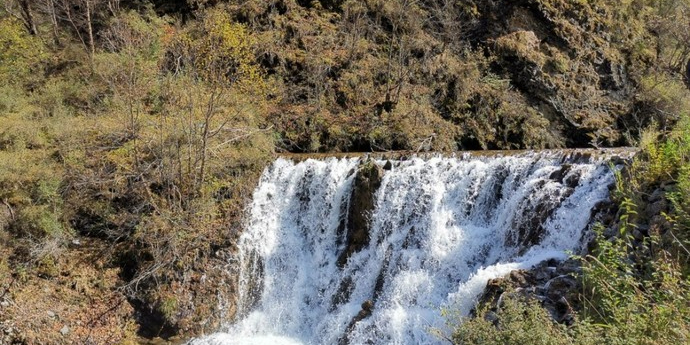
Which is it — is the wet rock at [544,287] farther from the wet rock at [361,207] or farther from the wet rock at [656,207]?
the wet rock at [361,207]

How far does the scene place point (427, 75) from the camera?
16.9m

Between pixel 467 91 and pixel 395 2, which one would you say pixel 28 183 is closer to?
pixel 467 91

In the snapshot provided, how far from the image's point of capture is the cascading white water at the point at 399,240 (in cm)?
805

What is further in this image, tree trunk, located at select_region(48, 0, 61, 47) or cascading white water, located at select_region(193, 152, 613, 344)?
tree trunk, located at select_region(48, 0, 61, 47)

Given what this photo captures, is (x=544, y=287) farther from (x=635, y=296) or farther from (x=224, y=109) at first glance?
(x=224, y=109)

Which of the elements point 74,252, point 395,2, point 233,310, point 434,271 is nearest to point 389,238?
point 434,271

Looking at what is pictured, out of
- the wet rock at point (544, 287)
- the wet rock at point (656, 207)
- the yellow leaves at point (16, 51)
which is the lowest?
the wet rock at point (544, 287)

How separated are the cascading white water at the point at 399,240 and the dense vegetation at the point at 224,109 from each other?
37.3 inches

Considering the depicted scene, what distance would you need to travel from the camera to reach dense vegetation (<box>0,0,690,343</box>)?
10.1m

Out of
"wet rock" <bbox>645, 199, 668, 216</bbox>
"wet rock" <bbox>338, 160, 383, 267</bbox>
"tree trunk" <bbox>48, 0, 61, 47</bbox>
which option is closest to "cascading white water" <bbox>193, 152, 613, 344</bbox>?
"wet rock" <bbox>338, 160, 383, 267</bbox>

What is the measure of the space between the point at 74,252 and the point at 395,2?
48.4 ft

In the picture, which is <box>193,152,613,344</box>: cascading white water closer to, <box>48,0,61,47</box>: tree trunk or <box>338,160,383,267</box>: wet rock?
<box>338,160,383,267</box>: wet rock

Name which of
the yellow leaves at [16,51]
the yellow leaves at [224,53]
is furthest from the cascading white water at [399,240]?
the yellow leaves at [16,51]

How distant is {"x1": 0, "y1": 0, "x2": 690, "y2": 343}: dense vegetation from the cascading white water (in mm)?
948
